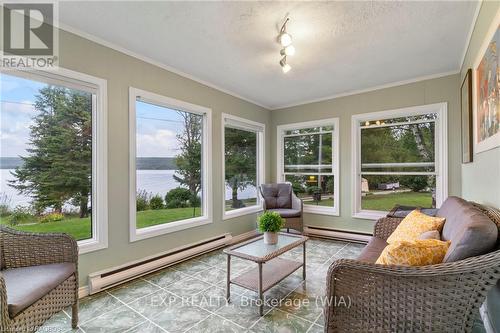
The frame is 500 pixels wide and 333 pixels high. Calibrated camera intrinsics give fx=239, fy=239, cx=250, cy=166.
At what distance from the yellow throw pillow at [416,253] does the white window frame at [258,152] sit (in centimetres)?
279

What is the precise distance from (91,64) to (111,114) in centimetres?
49

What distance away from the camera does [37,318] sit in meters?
1.40

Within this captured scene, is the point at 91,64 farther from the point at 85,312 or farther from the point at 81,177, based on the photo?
the point at 85,312

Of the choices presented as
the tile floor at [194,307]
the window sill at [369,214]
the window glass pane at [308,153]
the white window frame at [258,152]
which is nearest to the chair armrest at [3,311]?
the tile floor at [194,307]

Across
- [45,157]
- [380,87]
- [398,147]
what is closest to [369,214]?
[398,147]

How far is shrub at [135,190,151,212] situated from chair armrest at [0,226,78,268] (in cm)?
99

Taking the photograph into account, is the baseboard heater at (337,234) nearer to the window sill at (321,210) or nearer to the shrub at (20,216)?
the window sill at (321,210)

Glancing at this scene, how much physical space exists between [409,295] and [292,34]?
87.8 inches

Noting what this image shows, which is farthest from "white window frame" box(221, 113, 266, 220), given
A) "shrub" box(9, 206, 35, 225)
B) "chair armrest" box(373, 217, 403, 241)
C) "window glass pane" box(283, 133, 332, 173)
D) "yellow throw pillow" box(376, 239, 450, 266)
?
"yellow throw pillow" box(376, 239, 450, 266)

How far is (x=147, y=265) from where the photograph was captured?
2693 mm

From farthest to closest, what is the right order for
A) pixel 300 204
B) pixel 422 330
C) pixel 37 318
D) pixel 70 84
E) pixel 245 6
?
pixel 300 204 → pixel 70 84 → pixel 245 6 → pixel 37 318 → pixel 422 330

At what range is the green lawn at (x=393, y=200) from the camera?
357cm

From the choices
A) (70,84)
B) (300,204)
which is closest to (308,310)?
(300,204)

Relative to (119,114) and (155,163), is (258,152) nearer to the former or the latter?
(155,163)
